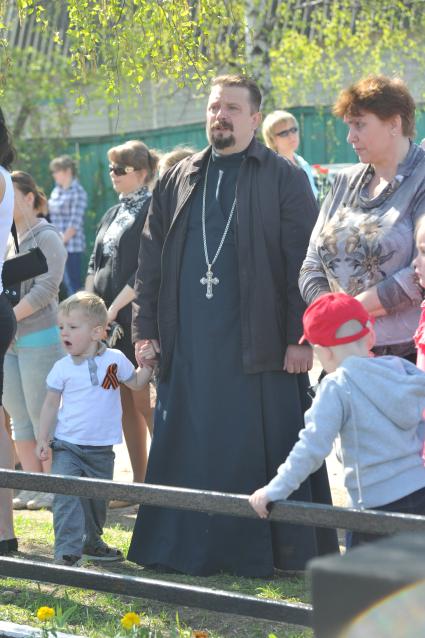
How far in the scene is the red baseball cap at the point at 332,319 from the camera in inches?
147

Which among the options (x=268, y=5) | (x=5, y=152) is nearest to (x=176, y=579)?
(x=5, y=152)

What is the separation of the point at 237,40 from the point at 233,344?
3401 millimetres

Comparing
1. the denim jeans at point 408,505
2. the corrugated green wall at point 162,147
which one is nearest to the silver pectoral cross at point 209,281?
the denim jeans at point 408,505

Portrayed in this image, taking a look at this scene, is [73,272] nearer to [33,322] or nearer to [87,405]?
[33,322]

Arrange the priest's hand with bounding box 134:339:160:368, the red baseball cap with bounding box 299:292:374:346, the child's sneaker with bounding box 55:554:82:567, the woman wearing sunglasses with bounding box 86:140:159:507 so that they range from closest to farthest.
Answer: the red baseball cap with bounding box 299:292:374:346 < the child's sneaker with bounding box 55:554:82:567 < the priest's hand with bounding box 134:339:160:368 < the woman wearing sunglasses with bounding box 86:140:159:507

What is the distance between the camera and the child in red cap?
3.62 metres

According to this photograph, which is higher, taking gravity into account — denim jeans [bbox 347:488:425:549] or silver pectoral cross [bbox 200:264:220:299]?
silver pectoral cross [bbox 200:264:220:299]

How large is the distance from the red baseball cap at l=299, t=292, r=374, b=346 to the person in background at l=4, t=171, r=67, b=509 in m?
3.10

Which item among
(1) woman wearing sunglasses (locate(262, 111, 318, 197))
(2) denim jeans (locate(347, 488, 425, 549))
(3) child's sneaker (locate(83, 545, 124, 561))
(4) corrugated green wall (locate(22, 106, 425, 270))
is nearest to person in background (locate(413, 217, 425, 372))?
(2) denim jeans (locate(347, 488, 425, 549))

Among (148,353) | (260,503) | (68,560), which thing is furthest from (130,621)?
(148,353)

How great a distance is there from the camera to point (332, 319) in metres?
3.73

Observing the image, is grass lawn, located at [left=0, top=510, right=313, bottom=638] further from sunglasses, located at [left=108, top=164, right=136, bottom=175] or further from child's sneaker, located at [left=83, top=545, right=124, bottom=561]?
sunglasses, located at [left=108, top=164, right=136, bottom=175]

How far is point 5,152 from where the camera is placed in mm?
5020

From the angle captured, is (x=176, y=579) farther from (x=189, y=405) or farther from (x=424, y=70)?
(x=424, y=70)
